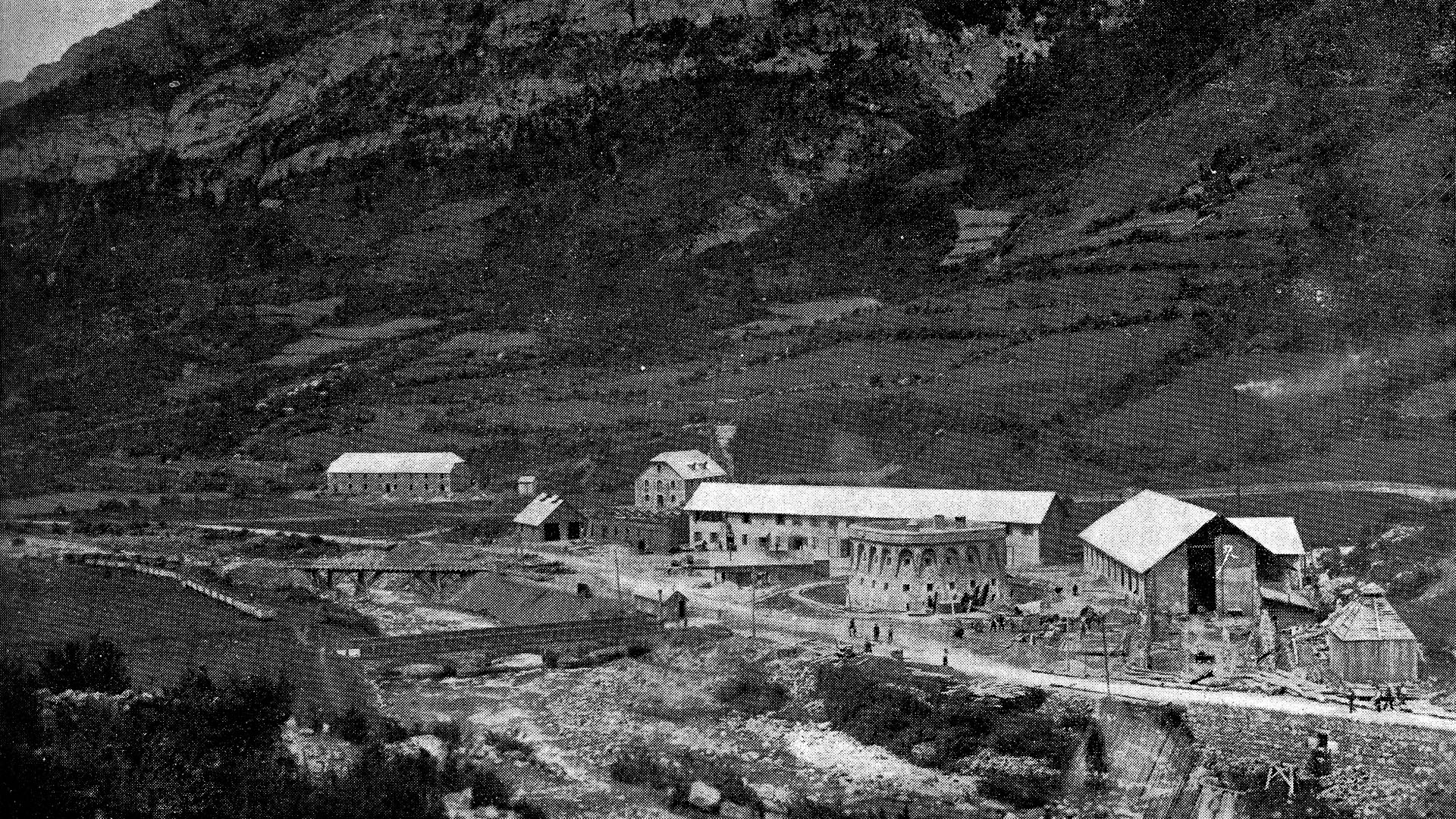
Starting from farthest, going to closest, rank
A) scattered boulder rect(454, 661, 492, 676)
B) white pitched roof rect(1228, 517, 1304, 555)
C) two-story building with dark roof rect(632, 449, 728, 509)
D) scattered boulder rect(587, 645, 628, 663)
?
two-story building with dark roof rect(632, 449, 728, 509)
white pitched roof rect(1228, 517, 1304, 555)
scattered boulder rect(587, 645, 628, 663)
scattered boulder rect(454, 661, 492, 676)

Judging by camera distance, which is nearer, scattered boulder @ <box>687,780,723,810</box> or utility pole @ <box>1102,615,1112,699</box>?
scattered boulder @ <box>687,780,723,810</box>

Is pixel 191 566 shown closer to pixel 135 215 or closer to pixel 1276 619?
pixel 1276 619

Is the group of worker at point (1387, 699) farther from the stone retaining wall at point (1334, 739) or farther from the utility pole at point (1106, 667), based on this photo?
the utility pole at point (1106, 667)

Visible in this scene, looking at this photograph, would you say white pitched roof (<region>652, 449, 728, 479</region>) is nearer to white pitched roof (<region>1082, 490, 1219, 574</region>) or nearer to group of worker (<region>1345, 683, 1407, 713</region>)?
white pitched roof (<region>1082, 490, 1219, 574</region>)

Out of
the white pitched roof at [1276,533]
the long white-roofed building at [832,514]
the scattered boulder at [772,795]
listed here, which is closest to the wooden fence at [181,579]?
the long white-roofed building at [832,514]

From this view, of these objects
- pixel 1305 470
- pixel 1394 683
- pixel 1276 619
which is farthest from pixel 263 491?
pixel 1394 683

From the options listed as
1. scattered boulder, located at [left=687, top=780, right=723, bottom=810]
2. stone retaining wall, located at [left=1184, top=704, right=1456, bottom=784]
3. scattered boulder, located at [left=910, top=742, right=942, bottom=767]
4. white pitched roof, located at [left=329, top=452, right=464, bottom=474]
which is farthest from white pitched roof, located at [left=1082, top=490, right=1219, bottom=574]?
white pitched roof, located at [left=329, top=452, right=464, bottom=474]

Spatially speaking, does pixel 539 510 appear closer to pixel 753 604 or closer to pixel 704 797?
pixel 753 604
